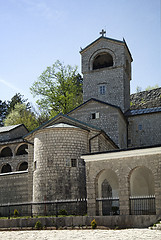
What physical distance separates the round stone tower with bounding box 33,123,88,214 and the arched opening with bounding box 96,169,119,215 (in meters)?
1.29

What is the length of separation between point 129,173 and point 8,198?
1088 centimetres

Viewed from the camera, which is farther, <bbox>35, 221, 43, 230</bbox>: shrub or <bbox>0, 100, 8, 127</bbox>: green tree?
<bbox>0, 100, 8, 127</bbox>: green tree

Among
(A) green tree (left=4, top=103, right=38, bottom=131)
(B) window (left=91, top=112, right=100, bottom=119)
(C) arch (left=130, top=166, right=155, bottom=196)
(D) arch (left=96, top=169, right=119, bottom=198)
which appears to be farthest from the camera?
(A) green tree (left=4, top=103, right=38, bottom=131)

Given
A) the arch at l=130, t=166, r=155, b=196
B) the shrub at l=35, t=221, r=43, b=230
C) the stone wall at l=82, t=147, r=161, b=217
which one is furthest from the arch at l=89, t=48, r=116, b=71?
the shrub at l=35, t=221, r=43, b=230

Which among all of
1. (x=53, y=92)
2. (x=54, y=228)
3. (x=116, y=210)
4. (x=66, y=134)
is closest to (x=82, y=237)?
(x=54, y=228)

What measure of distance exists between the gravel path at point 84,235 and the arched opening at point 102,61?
1824 centimetres

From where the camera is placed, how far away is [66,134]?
18.9 m

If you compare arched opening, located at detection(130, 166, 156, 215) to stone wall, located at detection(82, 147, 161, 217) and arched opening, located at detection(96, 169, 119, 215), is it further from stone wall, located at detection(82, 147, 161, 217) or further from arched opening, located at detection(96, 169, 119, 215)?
arched opening, located at detection(96, 169, 119, 215)

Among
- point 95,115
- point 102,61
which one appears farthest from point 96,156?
point 102,61

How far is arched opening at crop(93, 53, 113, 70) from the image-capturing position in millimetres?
29375

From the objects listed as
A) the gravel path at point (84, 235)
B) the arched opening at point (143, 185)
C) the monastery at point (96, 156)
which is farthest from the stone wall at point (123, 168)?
the gravel path at point (84, 235)

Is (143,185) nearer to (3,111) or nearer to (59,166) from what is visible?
(59,166)

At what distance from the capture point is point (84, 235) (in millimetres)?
12586

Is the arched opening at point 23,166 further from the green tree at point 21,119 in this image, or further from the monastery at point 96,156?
the green tree at point 21,119
